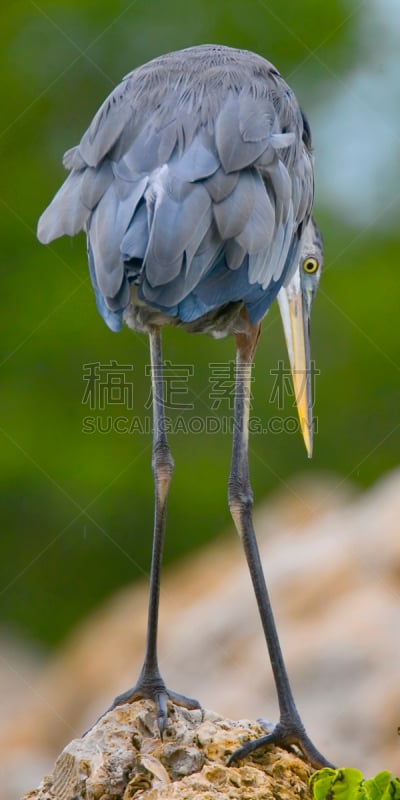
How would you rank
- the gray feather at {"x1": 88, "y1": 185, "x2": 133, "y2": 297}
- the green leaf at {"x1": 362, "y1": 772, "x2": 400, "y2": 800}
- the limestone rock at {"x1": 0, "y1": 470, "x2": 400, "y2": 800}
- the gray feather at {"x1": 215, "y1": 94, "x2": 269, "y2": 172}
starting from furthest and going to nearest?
the limestone rock at {"x1": 0, "y1": 470, "x2": 400, "y2": 800}
the gray feather at {"x1": 215, "y1": 94, "x2": 269, "y2": 172}
the gray feather at {"x1": 88, "y1": 185, "x2": 133, "y2": 297}
the green leaf at {"x1": 362, "y1": 772, "x2": 400, "y2": 800}

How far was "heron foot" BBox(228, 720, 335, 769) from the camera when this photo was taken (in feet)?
9.53

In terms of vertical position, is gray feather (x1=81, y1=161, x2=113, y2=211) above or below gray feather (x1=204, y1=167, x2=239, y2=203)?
below

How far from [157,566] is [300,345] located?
0.79 meters

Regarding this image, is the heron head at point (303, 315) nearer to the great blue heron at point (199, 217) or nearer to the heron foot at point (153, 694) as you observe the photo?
the great blue heron at point (199, 217)

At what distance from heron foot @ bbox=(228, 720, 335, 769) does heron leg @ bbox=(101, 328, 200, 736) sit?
0.24 meters

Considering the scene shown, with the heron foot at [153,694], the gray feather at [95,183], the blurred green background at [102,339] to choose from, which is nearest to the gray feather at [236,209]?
the gray feather at [95,183]

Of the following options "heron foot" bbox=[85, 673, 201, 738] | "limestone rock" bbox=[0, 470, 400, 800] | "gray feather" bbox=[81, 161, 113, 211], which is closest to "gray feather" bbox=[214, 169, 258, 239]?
"gray feather" bbox=[81, 161, 113, 211]

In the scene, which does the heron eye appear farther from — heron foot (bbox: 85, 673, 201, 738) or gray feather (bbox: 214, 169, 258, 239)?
heron foot (bbox: 85, 673, 201, 738)

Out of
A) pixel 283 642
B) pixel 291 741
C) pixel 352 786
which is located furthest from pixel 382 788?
pixel 283 642

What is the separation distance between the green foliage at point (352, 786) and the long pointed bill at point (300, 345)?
1.08m

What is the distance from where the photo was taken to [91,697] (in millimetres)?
6621

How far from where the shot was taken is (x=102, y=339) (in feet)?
25.1

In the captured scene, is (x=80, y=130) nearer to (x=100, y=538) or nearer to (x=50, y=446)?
(x=50, y=446)

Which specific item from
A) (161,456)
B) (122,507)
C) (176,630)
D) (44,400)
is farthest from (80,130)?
(161,456)
